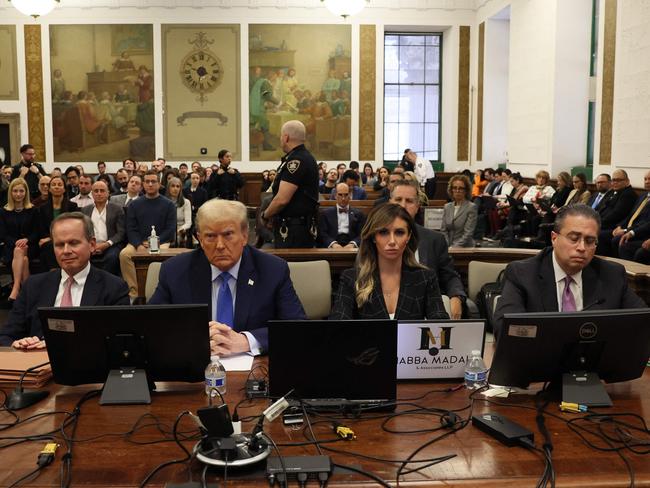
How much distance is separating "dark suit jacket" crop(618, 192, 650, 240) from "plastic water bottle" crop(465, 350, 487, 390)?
740 centimetres

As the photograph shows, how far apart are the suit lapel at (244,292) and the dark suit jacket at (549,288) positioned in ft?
3.71

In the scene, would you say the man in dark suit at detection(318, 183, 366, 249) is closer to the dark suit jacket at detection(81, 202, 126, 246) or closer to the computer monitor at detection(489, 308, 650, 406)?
the dark suit jacket at detection(81, 202, 126, 246)

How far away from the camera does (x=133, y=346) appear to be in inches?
97.6

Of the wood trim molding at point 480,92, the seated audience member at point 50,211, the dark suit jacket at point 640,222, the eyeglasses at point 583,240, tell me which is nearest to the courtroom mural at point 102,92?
the wood trim molding at point 480,92

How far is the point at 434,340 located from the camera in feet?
8.66

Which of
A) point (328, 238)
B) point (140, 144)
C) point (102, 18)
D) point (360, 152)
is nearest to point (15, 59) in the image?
point (102, 18)

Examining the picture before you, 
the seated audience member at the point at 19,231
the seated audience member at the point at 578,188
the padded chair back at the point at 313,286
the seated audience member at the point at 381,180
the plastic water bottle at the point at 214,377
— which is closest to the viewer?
the plastic water bottle at the point at 214,377

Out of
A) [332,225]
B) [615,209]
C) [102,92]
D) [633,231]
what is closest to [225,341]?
[332,225]

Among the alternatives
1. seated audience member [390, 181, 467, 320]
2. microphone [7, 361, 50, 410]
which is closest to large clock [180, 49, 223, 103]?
seated audience member [390, 181, 467, 320]

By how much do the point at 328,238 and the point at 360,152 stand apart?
12.3 m

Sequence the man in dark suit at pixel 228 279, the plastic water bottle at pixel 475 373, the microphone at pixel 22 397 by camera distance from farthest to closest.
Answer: the man in dark suit at pixel 228 279, the plastic water bottle at pixel 475 373, the microphone at pixel 22 397

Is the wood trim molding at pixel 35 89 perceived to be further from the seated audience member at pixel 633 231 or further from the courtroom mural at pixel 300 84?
the seated audience member at pixel 633 231

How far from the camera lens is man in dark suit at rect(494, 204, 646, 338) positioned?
10.5ft

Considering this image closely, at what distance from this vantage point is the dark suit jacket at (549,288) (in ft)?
10.4
